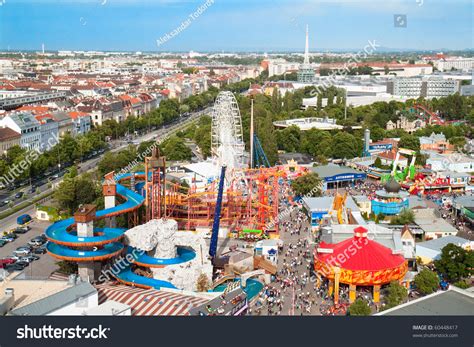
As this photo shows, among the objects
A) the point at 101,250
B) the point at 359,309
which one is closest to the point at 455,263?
the point at 359,309

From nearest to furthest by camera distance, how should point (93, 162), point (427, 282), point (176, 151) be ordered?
point (427, 282)
point (176, 151)
point (93, 162)

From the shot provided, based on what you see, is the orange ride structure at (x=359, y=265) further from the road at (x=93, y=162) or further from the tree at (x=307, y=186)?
the road at (x=93, y=162)

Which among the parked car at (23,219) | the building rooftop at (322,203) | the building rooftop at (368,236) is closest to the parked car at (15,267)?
the parked car at (23,219)

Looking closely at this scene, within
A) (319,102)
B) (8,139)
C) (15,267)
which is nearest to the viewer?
(15,267)

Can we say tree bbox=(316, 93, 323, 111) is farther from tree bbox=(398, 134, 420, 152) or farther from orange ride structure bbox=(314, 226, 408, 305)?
orange ride structure bbox=(314, 226, 408, 305)

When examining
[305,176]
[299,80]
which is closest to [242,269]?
[305,176]

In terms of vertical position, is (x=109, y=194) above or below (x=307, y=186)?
above

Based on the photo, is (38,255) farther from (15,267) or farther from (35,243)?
(15,267)
